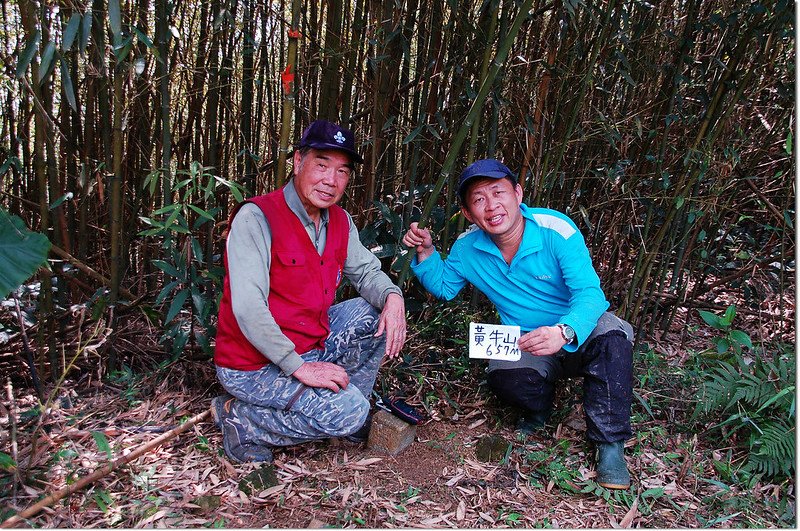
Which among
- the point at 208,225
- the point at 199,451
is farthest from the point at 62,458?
the point at 208,225

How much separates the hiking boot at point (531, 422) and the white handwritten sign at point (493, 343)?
0.37m

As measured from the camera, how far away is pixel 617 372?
226cm

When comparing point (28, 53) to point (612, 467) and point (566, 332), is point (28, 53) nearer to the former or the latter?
point (566, 332)

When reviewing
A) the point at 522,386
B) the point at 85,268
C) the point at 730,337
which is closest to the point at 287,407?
the point at 522,386

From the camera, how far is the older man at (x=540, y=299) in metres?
2.22

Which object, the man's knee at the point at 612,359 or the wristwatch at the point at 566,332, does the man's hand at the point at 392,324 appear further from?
the man's knee at the point at 612,359

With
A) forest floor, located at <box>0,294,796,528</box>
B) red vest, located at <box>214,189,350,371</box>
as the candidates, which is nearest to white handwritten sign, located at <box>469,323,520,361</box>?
forest floor, located at <box>0,294,796,528</box>

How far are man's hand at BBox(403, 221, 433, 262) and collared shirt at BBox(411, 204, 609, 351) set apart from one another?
0.04 meters

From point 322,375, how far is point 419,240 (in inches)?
25.4

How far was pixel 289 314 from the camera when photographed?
2.17 m

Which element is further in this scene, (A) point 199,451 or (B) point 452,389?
(B) point 452,389

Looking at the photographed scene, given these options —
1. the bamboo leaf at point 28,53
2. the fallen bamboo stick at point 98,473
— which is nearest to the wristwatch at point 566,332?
the fallen bamboo stick at point 98,473

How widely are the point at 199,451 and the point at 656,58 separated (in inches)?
105

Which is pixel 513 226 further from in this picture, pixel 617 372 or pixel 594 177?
pixel 594 177
